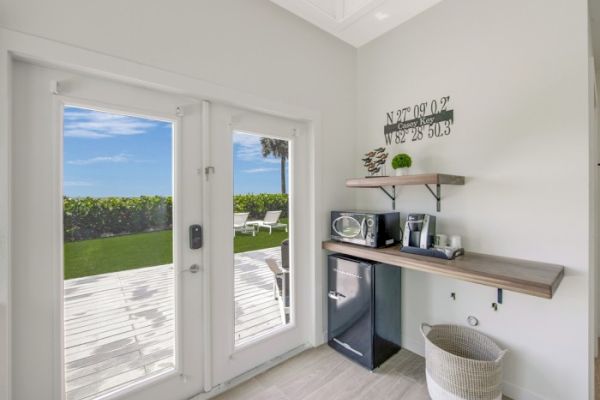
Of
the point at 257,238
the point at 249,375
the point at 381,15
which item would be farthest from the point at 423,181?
the point at 249,375

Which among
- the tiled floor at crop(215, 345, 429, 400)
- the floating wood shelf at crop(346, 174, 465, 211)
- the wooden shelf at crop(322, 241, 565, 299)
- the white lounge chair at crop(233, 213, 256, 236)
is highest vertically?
the floating wood shelf at crop(346, 174, 465, 211)

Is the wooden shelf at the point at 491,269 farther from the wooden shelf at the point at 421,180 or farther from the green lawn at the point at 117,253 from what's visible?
the green lawn at the point at 117,253

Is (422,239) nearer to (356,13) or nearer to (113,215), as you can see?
(356,13)

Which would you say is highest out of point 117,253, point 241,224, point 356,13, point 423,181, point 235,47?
point 356,13

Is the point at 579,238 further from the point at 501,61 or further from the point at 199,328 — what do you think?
the point at 199,328

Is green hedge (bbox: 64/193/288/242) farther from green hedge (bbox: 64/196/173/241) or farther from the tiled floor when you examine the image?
the tiled floor

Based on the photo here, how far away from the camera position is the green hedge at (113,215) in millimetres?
1435

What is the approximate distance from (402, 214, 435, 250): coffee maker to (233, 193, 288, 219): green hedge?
97cm

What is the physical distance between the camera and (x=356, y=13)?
212 centimetres

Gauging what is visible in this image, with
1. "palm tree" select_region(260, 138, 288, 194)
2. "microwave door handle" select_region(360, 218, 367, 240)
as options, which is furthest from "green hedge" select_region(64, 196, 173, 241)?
Answer: "microwave door handle" select_region(360, 218, 367, 240)

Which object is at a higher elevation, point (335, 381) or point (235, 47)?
point (235, 47)

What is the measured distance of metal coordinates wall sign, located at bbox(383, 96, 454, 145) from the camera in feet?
6.72

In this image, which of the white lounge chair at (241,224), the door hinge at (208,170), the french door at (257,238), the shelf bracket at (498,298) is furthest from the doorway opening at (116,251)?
the shelf bracket at (498,298)

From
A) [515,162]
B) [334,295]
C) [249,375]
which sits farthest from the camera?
[334,295]
